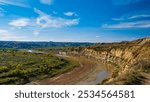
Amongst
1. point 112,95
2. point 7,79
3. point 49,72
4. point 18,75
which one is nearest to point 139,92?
point 112,95

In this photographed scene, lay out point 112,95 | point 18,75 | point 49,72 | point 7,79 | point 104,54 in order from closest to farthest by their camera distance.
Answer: point 112,95 < point 7,79 < point 18,75 < point 49,72 < point 104,54

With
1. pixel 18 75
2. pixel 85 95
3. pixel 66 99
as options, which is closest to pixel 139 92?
pixel 85 95

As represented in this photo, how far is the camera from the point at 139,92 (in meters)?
4.62

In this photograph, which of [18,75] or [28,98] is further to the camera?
[18,75]

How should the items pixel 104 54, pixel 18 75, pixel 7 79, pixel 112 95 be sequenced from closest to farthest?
pixel 112 95
pixel 7 79
pixel 18 75
pixel 104 54

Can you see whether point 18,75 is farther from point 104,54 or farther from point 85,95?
point 104,54

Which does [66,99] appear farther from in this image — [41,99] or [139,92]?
A: [139,92]

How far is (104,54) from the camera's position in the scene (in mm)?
45750

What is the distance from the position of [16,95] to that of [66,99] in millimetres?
783

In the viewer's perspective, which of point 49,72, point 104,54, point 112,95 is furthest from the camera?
point 104,54

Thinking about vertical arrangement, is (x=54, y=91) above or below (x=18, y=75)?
above

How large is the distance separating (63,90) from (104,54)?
41440mm

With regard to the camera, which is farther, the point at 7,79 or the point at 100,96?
the point at 7,79

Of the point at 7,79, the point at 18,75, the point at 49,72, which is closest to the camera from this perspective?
the point at 7,79
